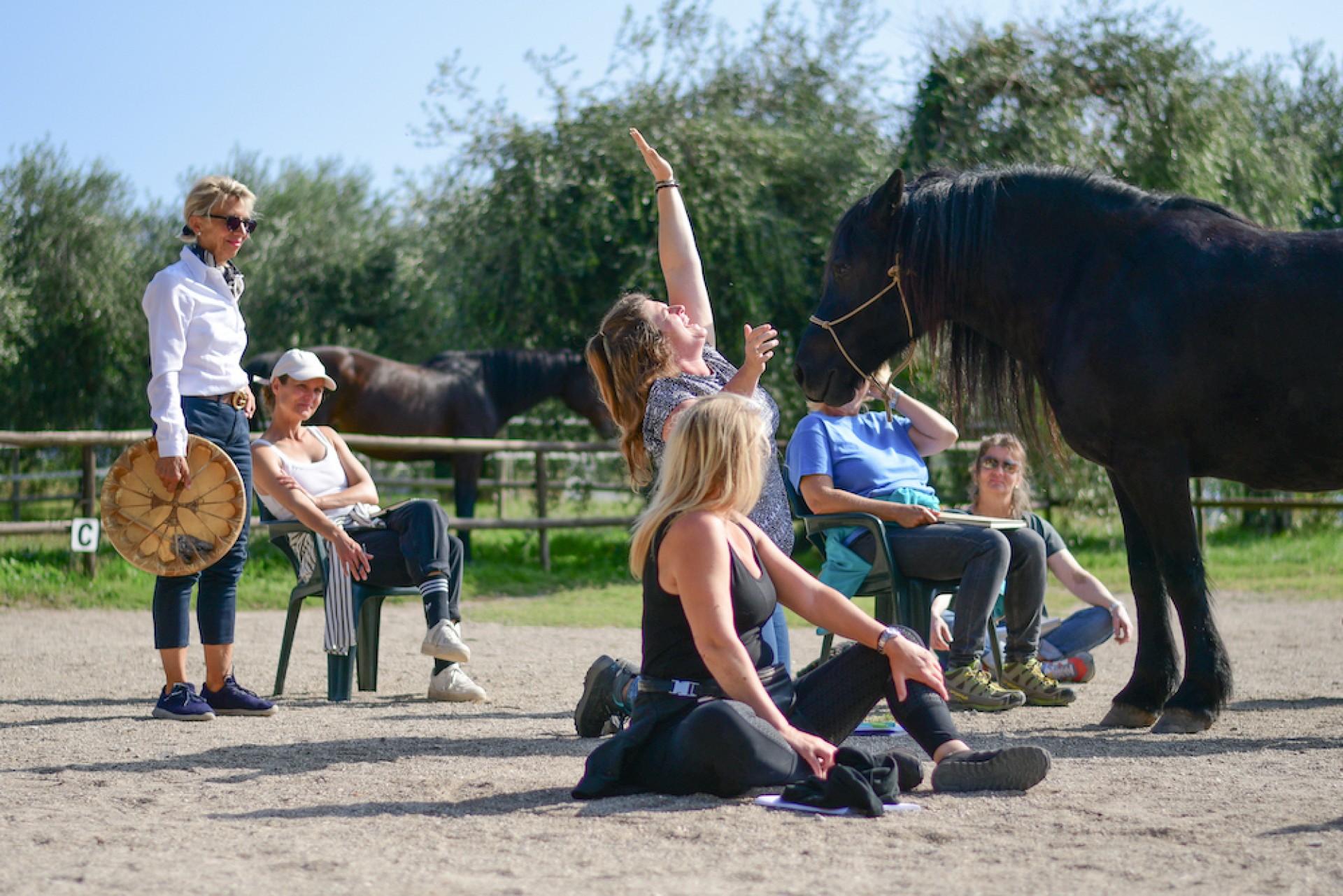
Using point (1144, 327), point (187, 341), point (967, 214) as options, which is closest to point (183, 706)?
point (187, 341)

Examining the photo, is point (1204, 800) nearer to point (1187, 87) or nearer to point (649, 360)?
point (649, 360)

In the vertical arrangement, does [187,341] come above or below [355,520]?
above

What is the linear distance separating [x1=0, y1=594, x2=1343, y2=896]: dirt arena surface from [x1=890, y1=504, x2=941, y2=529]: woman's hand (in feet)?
2.30

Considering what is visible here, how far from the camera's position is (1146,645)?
13.5 ft

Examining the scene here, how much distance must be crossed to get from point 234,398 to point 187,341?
27cm

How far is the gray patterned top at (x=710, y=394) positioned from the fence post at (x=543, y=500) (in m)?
6.48

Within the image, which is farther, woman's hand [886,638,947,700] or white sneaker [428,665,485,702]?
white sneaker [428,665,485,702]

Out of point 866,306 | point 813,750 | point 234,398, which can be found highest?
point 866,306

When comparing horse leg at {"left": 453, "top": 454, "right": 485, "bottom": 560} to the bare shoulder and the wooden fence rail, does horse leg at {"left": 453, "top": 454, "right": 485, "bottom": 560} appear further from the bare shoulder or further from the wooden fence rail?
the bare shoulder

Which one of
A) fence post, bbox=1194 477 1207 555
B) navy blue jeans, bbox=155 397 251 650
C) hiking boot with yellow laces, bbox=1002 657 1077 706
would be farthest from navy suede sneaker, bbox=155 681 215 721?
fence post, bbox=1194 477 1207 555

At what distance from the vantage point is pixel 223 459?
4297mm

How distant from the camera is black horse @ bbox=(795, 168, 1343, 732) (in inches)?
152

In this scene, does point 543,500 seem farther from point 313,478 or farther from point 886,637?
point 886,637

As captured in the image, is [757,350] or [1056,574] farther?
[1056,574]
